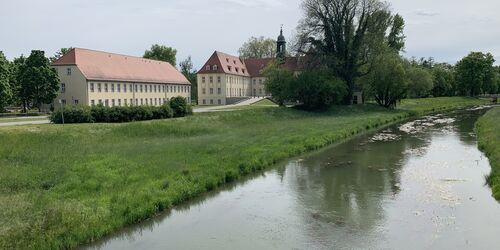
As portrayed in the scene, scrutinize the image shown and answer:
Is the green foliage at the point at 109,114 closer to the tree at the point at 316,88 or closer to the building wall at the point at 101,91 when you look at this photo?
the building wall at the point at 101,91

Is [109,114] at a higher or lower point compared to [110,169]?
higher

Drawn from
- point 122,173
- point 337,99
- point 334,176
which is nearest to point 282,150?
point 334,176

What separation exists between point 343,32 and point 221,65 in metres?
33.1

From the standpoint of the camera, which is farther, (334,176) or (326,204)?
(334,176)

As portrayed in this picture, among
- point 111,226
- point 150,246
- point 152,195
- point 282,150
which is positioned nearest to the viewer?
point 150,246

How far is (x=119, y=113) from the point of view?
33156 millimetres

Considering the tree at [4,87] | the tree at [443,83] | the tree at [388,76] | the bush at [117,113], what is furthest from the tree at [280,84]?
the tree at [443,83]

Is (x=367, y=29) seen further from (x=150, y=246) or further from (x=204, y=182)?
(x=150, y=246)

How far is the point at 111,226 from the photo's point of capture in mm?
11875

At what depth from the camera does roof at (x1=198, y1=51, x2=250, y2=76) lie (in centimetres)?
Result: 8344

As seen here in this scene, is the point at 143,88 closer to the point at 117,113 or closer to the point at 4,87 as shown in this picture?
the point at 4,87

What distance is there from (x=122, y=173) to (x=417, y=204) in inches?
409

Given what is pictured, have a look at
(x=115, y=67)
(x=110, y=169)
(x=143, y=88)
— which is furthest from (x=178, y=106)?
(x=143, y=88)

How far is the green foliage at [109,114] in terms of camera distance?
30391mm
